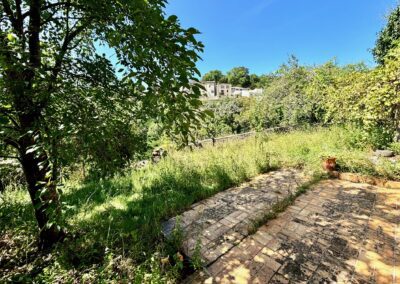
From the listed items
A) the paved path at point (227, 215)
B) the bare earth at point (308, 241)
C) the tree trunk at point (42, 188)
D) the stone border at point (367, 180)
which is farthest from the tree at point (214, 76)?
the tree trunk at point (42, 188)

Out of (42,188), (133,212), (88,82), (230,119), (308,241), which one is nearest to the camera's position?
(42,188)

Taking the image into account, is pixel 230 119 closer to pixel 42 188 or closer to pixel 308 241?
pixel 308 241

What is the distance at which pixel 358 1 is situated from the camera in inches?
427

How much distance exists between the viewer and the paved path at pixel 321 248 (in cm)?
203

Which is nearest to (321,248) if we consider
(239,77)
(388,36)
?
(388,36)

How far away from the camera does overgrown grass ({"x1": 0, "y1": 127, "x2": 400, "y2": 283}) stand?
2.03 metres

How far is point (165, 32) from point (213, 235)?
8.23ft

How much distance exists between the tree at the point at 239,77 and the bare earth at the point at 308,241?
2784 inches

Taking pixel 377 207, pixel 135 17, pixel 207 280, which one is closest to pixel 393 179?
pixel 377 207

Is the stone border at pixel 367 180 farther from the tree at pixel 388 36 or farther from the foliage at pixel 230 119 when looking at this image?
the tree at pixel 388 36

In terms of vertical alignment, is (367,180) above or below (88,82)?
below

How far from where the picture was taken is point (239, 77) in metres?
70.6

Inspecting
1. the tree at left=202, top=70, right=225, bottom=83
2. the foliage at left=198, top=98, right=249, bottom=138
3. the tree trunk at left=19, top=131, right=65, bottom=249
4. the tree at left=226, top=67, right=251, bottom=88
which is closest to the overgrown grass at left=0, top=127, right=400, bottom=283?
the tree trunk at left=19, top=131, right=65, bottom=249

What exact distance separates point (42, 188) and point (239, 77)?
2935 inches
